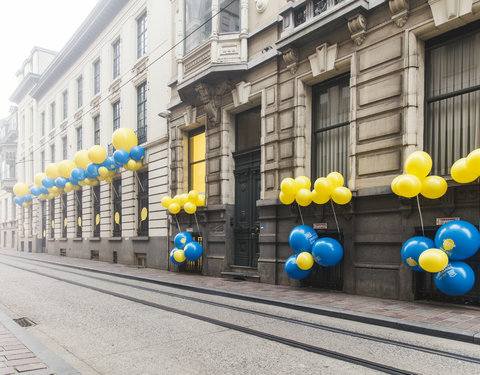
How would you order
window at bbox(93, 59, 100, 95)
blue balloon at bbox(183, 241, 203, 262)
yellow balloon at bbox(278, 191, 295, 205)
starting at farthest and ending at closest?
window at bbox(93, 59, 100, 95) → blue balloon at bbox(183, 241, 203, 262) → yellow balloon at bbox(278, 191, 295, 205)

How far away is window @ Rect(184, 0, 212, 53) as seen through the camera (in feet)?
47.2

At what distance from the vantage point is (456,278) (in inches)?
267

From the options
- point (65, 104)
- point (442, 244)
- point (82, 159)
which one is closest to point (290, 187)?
point (442, 244)

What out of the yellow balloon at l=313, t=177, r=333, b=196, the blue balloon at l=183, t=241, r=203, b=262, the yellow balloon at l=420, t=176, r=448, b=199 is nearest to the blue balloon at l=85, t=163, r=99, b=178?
the blue balloon at l=183, t=241, r=203, b=262

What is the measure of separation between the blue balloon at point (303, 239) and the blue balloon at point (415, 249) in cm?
242

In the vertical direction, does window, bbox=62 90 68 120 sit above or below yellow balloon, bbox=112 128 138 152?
above

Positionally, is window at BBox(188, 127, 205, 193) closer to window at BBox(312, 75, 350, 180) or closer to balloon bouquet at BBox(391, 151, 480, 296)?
window at BBox(312, 75, 350, 180)

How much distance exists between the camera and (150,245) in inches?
699

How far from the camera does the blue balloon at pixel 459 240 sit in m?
6.68

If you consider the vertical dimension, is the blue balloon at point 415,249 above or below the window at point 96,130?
below

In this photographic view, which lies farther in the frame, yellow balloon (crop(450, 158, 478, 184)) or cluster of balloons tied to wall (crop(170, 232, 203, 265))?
cluster of balloons tied to wall (crop(170, 232, 203, 265))

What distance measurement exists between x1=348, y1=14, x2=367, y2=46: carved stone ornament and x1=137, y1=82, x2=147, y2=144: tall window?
11.6 m

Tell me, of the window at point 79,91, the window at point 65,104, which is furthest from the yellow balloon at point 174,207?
the window at point 65,104

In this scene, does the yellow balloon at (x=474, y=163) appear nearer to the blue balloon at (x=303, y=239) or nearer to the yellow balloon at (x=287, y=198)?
the blue balloon at (x=303, y=239)
